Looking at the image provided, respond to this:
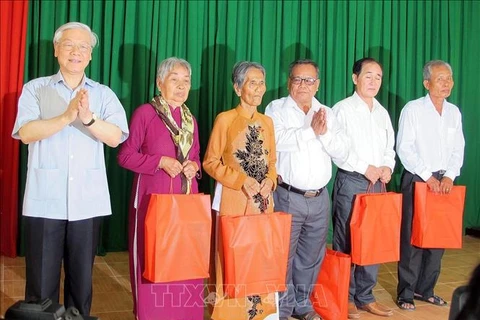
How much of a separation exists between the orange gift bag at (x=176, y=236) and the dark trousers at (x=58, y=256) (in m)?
0.26

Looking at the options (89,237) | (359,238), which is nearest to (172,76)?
(89,237)

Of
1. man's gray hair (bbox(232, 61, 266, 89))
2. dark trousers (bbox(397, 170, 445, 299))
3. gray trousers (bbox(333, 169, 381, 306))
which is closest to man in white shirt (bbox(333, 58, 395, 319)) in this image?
gray trousers (bbox(333, 169, 381, 306))

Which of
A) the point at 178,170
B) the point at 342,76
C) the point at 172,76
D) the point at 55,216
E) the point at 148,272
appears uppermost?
the point at 342,76

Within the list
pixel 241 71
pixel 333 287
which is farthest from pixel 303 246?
pixel 241 71

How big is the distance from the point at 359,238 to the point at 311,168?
0.49m

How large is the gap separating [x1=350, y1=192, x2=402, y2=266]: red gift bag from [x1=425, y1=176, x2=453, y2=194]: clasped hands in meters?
0.31

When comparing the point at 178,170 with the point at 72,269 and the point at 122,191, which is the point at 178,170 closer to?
the point at 72,269

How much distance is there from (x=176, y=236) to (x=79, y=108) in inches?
29.5

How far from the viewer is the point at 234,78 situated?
10.3ft

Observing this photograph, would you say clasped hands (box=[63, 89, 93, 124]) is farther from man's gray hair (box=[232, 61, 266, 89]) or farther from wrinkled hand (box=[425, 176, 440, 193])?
wrinkled hand (box=[425, 176, 440, 193])

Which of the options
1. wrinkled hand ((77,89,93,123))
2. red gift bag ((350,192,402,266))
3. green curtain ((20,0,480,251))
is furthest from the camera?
green curtain ((20,0,480,251))

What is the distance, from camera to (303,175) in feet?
10.5

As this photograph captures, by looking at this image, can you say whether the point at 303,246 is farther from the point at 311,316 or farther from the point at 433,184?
the point at 433,184

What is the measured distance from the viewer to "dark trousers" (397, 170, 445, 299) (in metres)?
3.68
